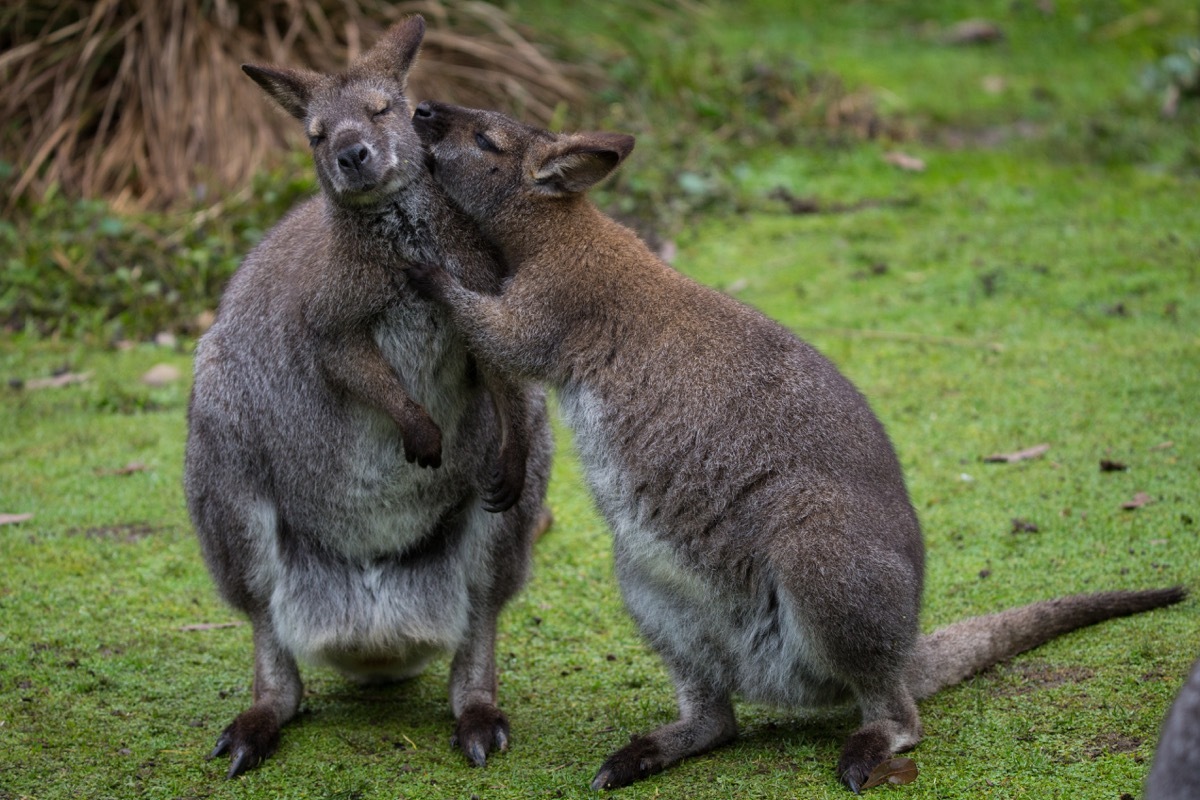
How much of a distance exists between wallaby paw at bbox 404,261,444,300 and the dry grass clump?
5271 millimetres

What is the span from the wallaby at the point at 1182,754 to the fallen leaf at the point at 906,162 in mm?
7246

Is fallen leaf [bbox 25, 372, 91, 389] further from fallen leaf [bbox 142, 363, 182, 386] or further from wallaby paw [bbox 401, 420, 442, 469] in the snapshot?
wallaby paw [bbox 401, 420, 442, 469]

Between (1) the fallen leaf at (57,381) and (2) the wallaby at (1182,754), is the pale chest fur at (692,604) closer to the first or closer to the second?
(2) the wallaby at (1182,754)

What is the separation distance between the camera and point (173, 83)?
926cm

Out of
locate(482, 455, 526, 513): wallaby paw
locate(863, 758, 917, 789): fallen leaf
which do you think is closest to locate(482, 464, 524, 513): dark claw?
locate(482, 455, 526, 513): wallaby paw

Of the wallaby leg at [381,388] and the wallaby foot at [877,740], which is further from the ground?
the wallaby leg at [381,388]

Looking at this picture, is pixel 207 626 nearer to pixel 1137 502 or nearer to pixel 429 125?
pixel 429 125

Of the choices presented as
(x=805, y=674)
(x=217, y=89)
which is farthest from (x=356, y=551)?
(x=217, y=89)

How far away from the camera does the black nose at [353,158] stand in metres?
3.81

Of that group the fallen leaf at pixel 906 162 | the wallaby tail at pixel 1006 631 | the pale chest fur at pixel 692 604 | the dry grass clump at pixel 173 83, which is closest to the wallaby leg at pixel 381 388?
the pale chest fur at pixel 692 604

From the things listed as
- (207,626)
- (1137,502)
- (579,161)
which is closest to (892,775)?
(579,161)

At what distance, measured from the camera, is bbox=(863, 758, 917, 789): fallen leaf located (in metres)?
3.55

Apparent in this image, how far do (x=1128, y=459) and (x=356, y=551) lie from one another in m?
3.03

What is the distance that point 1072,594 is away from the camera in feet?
14.8
